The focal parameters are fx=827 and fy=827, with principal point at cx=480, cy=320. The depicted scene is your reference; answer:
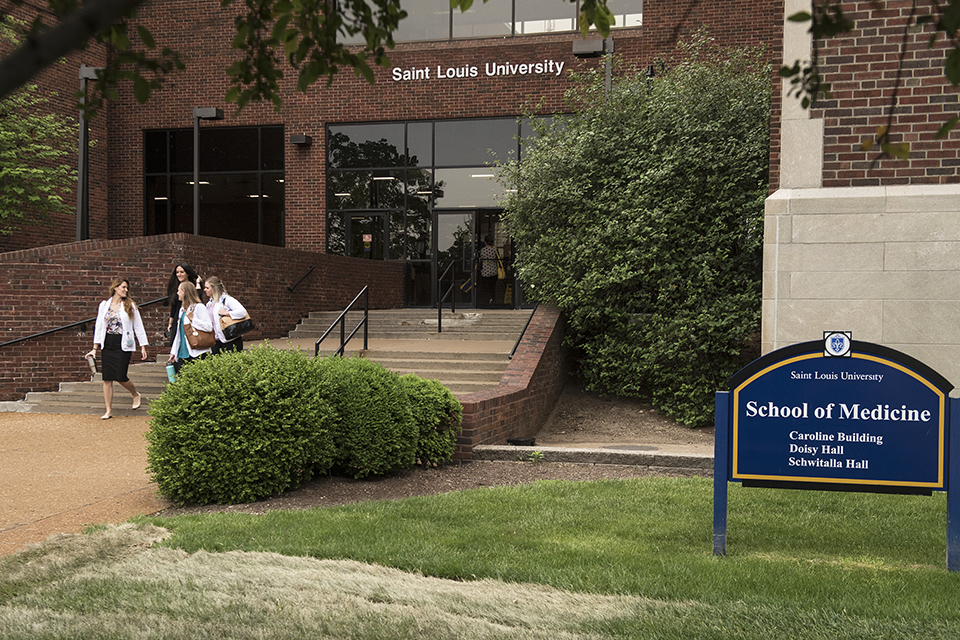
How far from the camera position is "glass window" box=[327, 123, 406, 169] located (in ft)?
71.2

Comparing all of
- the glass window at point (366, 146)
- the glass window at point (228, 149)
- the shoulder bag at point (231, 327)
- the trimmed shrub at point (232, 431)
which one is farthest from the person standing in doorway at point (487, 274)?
the trimmed shrub at point (232, 431)

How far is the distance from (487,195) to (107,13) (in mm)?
19794

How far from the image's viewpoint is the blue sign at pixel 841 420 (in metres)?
4.83

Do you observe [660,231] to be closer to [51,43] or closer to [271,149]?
[51,43]

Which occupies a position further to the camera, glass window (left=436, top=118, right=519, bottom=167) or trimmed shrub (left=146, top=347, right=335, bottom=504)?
glass window (left=436, top=118, right=519, bottom=167)

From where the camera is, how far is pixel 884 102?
26.3 feet

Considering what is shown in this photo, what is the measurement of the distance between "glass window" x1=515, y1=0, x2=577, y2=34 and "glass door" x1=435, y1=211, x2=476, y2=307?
16.0 ft

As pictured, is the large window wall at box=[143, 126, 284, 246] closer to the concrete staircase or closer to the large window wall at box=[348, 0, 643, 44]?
the large window wall at box=[348, 0, 643, 44]

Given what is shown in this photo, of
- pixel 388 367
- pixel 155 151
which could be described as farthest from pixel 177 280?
pixel 155 151

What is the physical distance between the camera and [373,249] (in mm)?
21797

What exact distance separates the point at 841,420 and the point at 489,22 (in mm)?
18180

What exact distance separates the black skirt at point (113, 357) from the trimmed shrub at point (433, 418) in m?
4.92

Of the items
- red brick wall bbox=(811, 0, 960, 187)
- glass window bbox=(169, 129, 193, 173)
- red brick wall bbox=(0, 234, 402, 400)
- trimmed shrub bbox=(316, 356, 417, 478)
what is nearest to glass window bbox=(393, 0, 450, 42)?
glass window bbox=(169, 129, 193, 173)

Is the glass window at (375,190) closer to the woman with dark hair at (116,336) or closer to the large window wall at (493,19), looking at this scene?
the large window wall at (493,19)
